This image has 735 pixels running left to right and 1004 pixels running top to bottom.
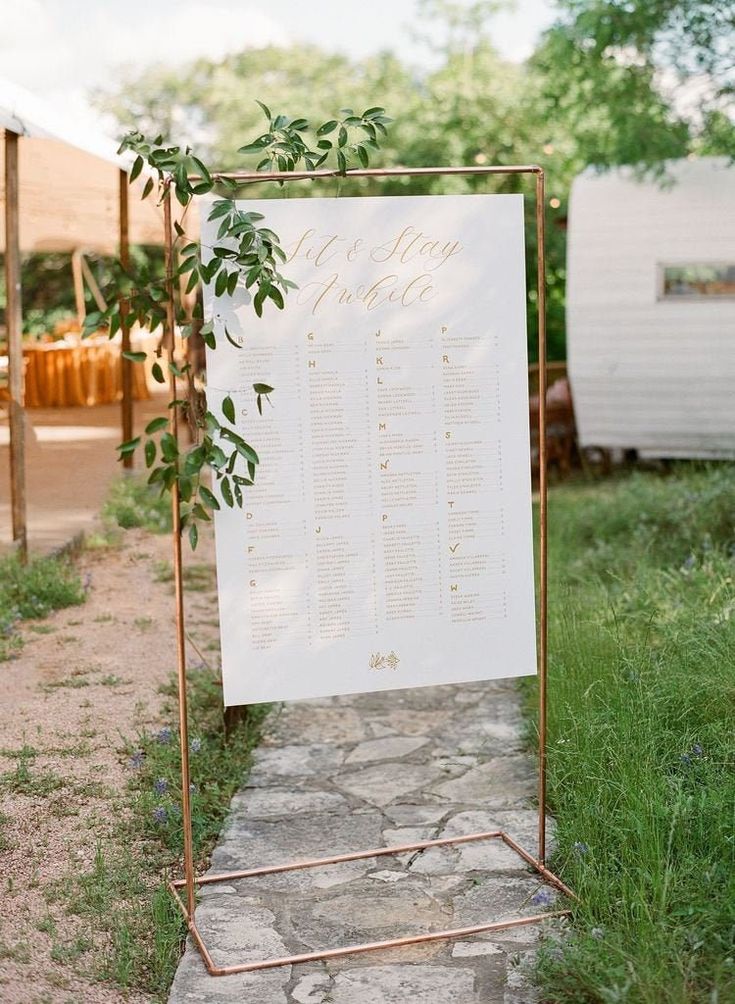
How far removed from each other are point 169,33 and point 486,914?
58561mm

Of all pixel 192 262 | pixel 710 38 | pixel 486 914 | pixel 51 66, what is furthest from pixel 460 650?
pixel 51 66

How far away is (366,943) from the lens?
3395 mm

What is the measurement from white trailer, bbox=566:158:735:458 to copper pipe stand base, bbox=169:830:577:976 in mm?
7567

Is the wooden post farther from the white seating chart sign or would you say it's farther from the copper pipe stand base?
the white seating chart sign

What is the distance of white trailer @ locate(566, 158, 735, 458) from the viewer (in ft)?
35.8

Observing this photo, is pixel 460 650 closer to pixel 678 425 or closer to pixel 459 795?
pixel 459 795

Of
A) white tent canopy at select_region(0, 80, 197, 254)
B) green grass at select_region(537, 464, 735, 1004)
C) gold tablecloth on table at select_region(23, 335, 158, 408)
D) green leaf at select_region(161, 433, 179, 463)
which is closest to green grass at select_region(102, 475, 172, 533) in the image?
white tent canopy at select_region(0, 80, 197, 254)

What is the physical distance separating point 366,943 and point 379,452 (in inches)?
50.9

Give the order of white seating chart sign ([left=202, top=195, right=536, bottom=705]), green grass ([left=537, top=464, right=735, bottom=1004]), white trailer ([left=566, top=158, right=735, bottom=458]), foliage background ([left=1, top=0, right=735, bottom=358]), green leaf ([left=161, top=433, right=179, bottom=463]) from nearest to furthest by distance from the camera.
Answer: green grass ([left=537, top=464, right=735, bottom=1004]) → green leaf ([left=161, top=433, right=179, bottom=463]) → white seating chart sign ([left=202, top=195, right=536, bottom=705]) → foliage background ([left=1, top=0, right=735, bottom=358]) → white trailer ([left=566, top=158, right=735, bottom=458])

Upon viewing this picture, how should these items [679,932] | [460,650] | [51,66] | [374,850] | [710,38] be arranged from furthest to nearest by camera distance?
[51,66] → [710,38] → [374,850] → [460,650] → [679,932]

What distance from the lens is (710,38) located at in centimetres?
988

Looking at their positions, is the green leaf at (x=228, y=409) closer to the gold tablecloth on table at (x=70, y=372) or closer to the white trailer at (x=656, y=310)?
the white trailer at (x=656, y=310)

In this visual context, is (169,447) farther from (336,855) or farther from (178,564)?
(336,855)

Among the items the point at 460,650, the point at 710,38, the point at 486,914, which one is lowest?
the point at 486,914
